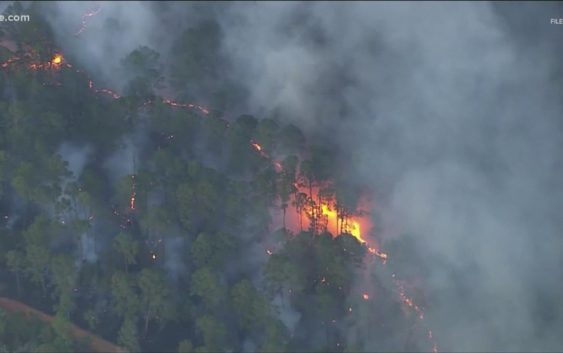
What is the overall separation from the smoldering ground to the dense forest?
1575mm

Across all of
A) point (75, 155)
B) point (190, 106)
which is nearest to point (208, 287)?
point (75, 155)

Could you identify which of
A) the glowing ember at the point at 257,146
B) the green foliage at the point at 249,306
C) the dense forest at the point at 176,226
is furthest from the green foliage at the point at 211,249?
the glowing ember at the point at 257,146

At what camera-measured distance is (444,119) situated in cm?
3516

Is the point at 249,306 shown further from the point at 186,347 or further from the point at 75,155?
the point at 75,155

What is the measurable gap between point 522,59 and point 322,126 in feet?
32.9

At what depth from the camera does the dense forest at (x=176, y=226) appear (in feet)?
91.3

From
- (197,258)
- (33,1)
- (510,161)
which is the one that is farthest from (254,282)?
(33,1)

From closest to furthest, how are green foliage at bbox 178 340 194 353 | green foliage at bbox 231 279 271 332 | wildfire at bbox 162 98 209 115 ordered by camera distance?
green foliage at bbox 178 340 194 353 → green foliage at bbox 231 279 271 332 → wildfire at bbox 162 98 209 115

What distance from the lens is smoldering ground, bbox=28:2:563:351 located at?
29.8m

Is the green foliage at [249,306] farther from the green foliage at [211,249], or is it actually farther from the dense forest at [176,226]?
the green foliage at [211,249]

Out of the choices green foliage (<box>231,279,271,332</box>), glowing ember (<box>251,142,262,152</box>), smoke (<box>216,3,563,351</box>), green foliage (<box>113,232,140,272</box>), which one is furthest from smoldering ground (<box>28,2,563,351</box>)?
green foliage (<box>113,232,140,272</box>)

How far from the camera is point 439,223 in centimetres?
3159

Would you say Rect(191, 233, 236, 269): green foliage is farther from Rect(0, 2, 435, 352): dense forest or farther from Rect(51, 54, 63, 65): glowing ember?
Rect(51, 54, 63, 65): glowing ember

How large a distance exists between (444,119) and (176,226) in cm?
1282
